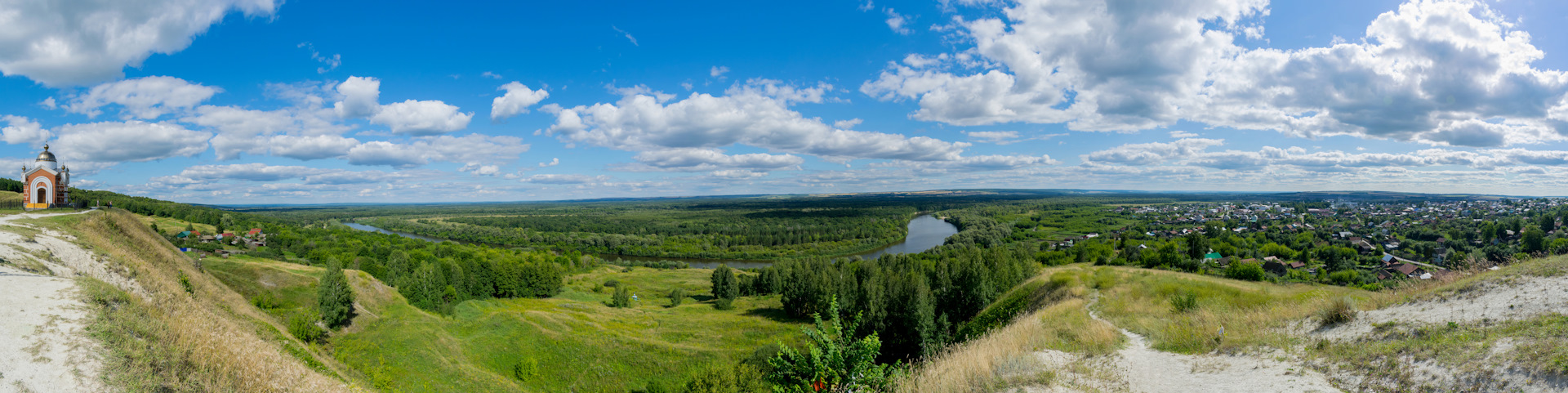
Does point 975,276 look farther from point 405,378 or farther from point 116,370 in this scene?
point 116,370

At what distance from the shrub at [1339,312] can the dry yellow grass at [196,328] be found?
820 inches

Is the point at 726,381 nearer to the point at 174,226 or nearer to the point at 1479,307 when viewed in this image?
the point at 1479,307

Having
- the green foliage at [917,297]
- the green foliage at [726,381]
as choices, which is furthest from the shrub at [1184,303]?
the green foliage at [726,381]

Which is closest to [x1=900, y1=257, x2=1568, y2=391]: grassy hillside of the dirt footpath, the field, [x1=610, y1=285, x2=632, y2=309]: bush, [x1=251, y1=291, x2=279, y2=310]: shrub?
the dirt footpath

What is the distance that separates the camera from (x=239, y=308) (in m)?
19.4

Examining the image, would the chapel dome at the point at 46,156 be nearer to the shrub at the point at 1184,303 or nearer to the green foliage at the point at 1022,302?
the green foliage at the point at 1022,302

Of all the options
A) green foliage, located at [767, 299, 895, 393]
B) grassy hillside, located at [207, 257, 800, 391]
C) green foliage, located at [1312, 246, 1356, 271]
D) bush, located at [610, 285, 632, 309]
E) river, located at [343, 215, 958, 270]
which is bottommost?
river, located at [343, 215, 958, 270]

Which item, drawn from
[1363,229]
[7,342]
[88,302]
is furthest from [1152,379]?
[1363,229]

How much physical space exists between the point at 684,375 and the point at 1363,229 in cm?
8374

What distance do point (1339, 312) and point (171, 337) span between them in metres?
22.7

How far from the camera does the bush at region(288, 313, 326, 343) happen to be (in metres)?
22.0

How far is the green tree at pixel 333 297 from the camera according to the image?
27.0 meters

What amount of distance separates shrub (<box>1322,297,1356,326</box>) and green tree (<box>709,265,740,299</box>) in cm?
5306

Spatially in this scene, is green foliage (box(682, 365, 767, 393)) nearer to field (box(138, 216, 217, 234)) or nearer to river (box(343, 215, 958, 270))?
river (box(343, 215, 958, 270))
